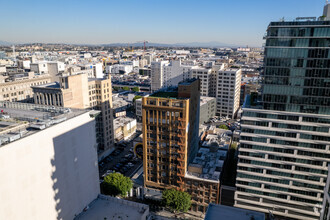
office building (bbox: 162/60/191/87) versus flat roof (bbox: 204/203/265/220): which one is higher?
office building (bbox: 162/60/191/87)

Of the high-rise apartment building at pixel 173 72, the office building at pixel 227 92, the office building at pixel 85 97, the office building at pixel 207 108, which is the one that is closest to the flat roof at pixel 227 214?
the office building at pixel 85 97

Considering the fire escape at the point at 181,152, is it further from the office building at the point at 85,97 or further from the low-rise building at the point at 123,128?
the low-rise building at the point at 123,128

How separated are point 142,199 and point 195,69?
102129 millimetres

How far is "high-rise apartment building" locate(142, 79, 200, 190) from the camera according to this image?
66562 millimetres

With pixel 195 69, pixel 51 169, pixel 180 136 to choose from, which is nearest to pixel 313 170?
pixel 180 136

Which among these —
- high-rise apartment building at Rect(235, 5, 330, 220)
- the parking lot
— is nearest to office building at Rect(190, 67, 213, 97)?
the parking lot

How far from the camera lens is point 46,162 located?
146 feet

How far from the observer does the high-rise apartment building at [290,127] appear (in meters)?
55.9

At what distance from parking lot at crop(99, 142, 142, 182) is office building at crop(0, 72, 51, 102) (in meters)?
48.6

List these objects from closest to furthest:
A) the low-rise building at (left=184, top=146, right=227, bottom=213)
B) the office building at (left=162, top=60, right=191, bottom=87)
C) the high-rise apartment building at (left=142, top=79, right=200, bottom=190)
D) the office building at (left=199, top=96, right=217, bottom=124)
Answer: the high-rise apartment building at (left=142, top=79, right=200, bottom=190)
the low-rise building at (left=184, top=146, right=227, bottom=213)
the office building at (left=199, top=96, right=217, bottom=124)
the office building at (left=162, top=60, right=191, bottom=87)

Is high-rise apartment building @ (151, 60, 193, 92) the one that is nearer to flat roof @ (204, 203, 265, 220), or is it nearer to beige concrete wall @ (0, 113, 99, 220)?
beige concrete wall @ (0, 113, 99, 220)

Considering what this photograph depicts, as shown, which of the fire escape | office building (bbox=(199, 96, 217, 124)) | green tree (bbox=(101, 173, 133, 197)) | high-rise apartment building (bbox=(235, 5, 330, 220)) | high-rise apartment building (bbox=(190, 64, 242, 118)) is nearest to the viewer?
high-rise apartment building (bbox=(235, 5, 330, 220))

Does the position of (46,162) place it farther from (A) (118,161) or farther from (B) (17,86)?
(B) (17,86)

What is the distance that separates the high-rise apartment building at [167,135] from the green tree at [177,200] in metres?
4.49
